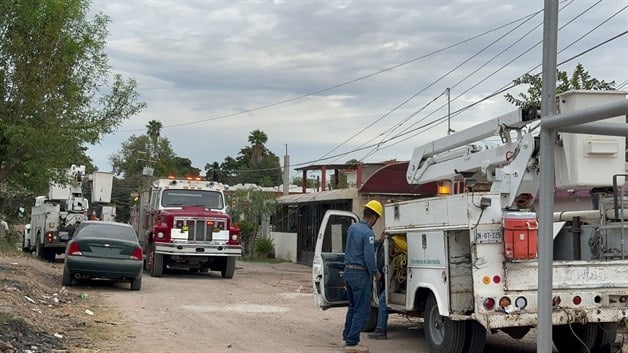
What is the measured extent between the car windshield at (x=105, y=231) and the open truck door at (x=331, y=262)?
7210 mm

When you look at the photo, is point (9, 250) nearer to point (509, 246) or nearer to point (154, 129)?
point (509, 246)

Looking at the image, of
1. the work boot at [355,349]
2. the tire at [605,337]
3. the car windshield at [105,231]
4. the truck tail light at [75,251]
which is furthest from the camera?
the car windshield at [105,231]

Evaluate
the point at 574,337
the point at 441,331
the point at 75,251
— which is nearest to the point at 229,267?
the point at 75,251

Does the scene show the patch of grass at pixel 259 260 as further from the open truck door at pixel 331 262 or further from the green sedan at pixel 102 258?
the open truck door at pixel 331 262

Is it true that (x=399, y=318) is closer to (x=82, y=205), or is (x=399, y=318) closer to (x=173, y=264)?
A: (x=173, y=264)

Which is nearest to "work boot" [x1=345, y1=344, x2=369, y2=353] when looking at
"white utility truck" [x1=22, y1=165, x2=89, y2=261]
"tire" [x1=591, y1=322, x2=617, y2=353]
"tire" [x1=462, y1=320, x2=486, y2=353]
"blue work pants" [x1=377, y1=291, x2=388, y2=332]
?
"blue work pants" [x1=377, y1=291, x2=388, y2=332]

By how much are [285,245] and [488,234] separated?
2736 cm

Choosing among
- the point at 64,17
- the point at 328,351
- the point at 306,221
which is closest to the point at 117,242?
the point at 64,17

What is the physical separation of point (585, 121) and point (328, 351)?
6.72 meters

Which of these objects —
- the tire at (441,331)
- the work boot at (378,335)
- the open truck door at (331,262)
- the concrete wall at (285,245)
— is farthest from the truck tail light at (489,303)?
the concrete wall at (285,245)

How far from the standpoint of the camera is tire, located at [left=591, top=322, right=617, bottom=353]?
908 centimetres

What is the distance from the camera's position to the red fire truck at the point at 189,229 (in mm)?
20938

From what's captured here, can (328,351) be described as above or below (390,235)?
below

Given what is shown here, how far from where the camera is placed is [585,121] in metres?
3.78
